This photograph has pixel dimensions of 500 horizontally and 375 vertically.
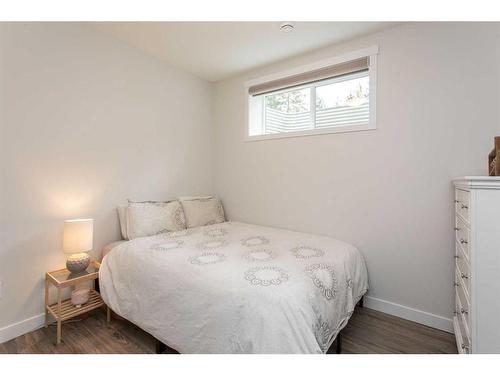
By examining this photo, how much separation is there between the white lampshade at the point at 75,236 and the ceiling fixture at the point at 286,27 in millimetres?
2296

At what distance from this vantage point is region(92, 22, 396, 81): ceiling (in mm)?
2123

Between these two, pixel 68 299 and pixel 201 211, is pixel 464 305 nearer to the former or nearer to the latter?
pixel 201 211

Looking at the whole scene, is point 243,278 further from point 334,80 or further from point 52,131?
point 334,80

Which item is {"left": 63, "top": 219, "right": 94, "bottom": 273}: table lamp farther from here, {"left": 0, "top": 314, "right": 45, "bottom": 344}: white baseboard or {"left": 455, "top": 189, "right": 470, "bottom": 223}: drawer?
{"left": 455, "top": 189, "right": 470, "bottom": 223}: drawer

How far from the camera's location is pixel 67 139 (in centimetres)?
208

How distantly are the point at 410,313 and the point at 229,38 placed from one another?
291 centimetres

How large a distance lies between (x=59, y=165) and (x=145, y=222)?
840mm

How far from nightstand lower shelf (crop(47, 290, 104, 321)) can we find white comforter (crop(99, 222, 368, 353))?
179mm

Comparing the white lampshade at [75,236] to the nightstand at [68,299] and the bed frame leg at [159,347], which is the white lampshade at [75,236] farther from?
the bed frame leg at [159,347]

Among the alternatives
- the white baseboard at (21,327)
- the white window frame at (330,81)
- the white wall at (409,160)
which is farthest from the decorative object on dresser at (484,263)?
the white baseboard at (21,327)

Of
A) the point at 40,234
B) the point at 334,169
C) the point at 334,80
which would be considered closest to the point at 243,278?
the point at 334,169

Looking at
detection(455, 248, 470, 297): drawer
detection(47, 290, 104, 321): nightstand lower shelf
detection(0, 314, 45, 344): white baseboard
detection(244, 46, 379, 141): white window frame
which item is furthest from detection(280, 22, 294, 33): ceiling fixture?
detection(0, 314, 45, 344): white baseboard

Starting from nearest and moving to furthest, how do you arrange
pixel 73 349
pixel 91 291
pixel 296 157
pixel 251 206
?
pixel 73 349 < pixel 91 291 < pixel 296 157 < pixel 251 206

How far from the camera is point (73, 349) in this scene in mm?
1670
